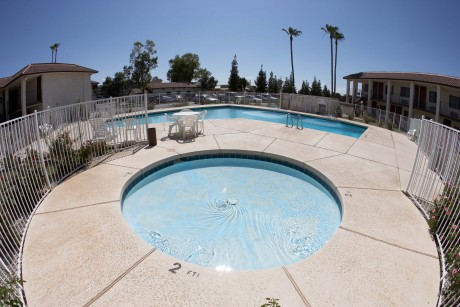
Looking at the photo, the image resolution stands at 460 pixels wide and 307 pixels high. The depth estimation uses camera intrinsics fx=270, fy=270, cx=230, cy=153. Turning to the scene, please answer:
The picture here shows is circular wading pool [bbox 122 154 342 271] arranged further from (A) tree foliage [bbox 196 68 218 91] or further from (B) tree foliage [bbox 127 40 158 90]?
(A) tree foliage [bbox 196 68 218 91]

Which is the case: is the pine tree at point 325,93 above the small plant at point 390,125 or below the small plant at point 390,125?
above

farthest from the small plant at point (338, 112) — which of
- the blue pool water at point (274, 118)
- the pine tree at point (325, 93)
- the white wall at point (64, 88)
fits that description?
the pine tree at point (325, 93)

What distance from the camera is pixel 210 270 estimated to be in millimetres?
3377

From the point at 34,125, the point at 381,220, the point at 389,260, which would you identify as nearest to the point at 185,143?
the point at 34,125

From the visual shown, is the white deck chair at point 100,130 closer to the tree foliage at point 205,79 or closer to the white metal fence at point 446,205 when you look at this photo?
the white metal fence at point 446,205

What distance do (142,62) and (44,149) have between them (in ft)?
187

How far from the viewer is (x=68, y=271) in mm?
3314

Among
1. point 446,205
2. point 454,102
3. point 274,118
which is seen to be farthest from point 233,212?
point 454,102

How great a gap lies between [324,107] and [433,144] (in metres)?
11.6

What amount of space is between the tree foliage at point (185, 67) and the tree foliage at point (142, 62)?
11760mm

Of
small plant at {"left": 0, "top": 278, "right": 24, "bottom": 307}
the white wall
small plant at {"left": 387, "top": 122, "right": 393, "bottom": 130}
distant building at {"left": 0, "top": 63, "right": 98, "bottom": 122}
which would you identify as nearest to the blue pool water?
small plant at {"left": 387, "top": 122, "right": 393, "bottom": 130}

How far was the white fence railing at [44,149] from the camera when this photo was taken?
3902mm

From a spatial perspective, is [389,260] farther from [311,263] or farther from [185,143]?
[185,143]

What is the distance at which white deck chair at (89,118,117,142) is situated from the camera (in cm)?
742
